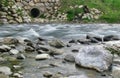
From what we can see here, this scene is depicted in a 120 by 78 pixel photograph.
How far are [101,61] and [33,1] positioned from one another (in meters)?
39.6

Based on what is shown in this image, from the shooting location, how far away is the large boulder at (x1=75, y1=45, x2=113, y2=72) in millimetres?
15852

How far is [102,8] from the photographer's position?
5591 centimetres

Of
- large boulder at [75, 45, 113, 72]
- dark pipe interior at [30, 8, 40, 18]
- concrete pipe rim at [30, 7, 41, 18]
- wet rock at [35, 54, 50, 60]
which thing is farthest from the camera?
dark pipe interior at [30, 8, 40, 18]

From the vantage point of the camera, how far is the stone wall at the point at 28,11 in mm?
49625

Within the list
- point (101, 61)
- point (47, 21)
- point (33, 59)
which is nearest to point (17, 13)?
point (47, 21)

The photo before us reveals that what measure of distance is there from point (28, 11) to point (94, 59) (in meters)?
38.2

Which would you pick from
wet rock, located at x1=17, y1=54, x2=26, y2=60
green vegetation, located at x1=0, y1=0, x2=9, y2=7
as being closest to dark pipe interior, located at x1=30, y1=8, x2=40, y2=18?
green vegetation, located at x1=0, y1=0, x2=9, y2=7

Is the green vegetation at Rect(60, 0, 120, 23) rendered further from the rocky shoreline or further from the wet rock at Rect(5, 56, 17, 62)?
the wet rock at Rect(5, 56, 17, 62)

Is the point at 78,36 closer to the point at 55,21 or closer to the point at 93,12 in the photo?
the point at 55,21

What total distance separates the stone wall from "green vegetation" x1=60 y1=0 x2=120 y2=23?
1.69 m

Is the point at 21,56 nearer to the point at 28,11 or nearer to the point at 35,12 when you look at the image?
the point at 28,11

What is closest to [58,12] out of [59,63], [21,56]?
[21,56]

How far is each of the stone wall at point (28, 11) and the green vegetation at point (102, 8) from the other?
1686 millimetres

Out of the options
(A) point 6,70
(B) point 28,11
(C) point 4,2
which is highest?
(A) point 6,70
